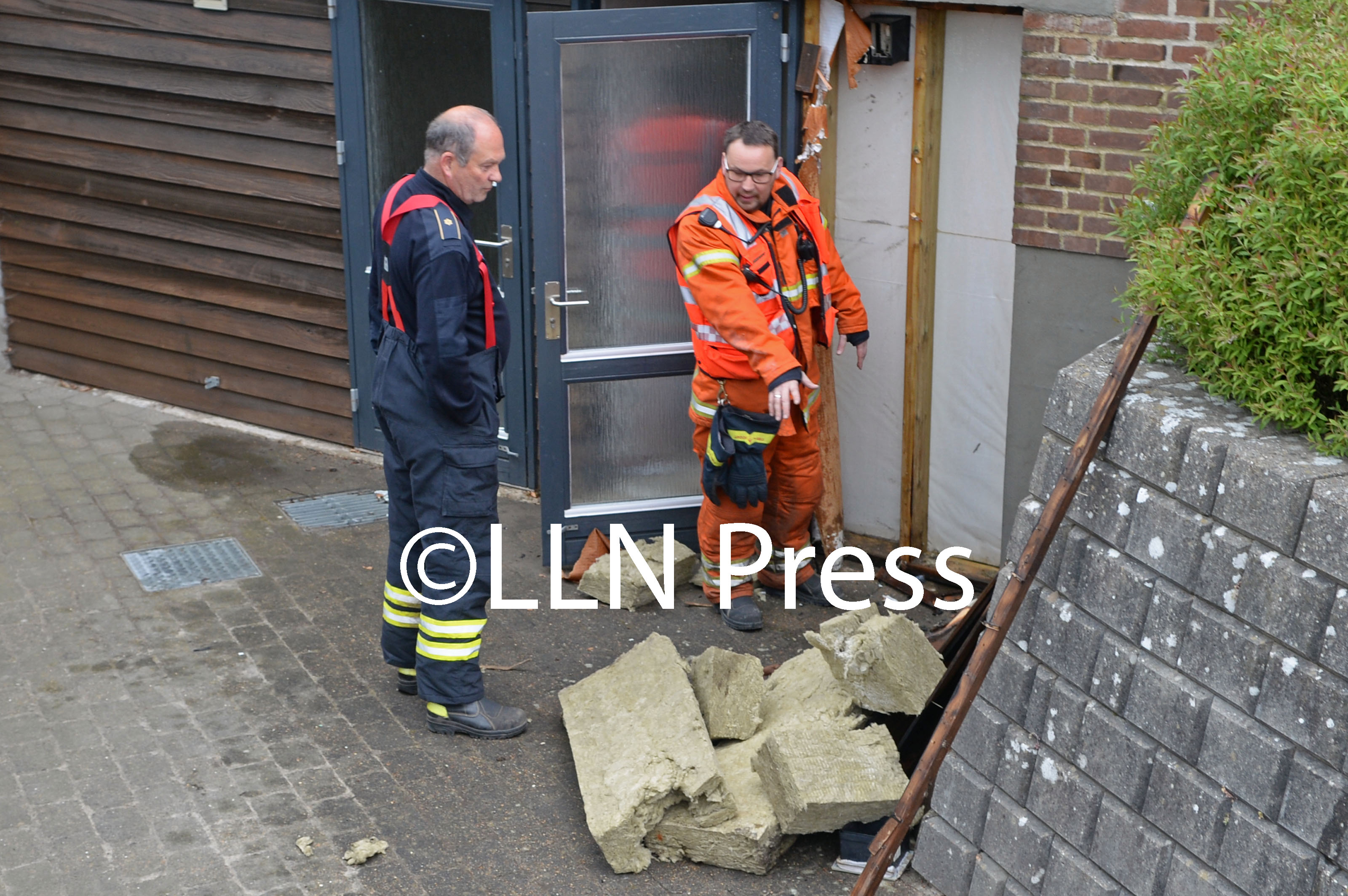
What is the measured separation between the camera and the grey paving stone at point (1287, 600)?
2.99 meters

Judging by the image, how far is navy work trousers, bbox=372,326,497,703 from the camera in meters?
4.86

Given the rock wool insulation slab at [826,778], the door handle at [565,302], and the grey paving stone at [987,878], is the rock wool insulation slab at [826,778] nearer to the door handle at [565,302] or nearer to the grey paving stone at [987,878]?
the grey paving stone at [987,878]

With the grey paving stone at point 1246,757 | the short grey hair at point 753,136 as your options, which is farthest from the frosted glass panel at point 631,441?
the grey paving stone at point 1246,757

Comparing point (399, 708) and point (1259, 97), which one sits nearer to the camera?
point (1259, 97)

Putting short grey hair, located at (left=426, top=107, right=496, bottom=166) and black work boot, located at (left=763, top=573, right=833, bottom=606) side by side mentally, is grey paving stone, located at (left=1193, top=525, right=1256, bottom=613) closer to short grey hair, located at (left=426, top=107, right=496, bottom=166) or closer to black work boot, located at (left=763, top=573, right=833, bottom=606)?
short grey hair, located at (left=426, top=107, right=496, bottom=166)

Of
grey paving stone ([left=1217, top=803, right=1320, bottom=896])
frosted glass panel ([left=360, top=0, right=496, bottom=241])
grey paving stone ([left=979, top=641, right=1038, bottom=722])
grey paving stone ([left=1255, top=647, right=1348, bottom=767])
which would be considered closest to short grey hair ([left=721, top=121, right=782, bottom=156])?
frosted glass panel ([left=360, top=0, right=496, bottom=241])

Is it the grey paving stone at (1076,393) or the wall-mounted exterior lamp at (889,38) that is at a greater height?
the wall-mounted exterior lamp at (889,38)

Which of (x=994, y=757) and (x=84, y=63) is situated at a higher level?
(x=84, y=63)

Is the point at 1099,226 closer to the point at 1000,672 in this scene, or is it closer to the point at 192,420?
the point at 1000,672

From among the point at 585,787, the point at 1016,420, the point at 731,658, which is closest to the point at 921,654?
the point at 731,658

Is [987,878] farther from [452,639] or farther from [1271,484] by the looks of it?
[452,639]

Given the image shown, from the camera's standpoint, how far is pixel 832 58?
20.2 feet

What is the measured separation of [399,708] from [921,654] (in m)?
1.95

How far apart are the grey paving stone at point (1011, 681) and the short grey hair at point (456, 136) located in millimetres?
2356
